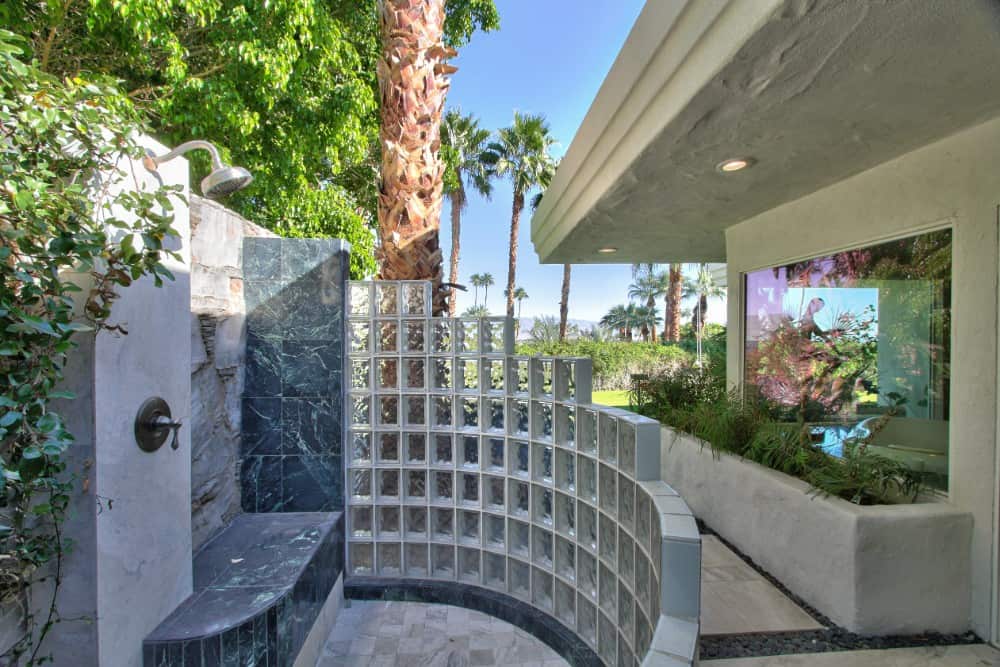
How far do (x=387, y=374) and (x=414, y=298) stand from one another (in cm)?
62

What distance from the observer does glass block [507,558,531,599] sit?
3.12 meters

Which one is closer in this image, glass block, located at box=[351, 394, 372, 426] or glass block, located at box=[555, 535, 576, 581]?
glass block, located at box=[555, 535, 576, 581]

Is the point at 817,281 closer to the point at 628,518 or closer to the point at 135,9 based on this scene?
the point at 628,518

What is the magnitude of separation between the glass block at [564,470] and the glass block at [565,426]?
7cm

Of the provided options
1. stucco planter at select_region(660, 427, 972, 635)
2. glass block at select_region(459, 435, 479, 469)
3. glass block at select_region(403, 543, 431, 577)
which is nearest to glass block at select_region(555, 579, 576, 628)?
glass block at select_region(459, 435, 479, 469)

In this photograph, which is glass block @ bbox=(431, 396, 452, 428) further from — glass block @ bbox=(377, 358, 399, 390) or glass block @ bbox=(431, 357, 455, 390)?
glass block @ bbox=(377, 358, 399, 390)

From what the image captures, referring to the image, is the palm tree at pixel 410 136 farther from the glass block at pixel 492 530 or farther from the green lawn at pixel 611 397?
the green lawn at pixel 611 397

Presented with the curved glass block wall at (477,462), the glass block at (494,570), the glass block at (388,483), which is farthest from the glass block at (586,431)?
the glass block at (388,483)

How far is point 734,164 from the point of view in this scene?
2.54 m

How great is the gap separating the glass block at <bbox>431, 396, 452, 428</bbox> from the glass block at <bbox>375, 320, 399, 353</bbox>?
0.50 metres

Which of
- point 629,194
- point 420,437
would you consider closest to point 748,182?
point 629,194

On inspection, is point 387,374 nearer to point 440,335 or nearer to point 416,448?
point 440,335

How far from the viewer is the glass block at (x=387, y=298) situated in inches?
135

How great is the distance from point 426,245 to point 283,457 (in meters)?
2.00
